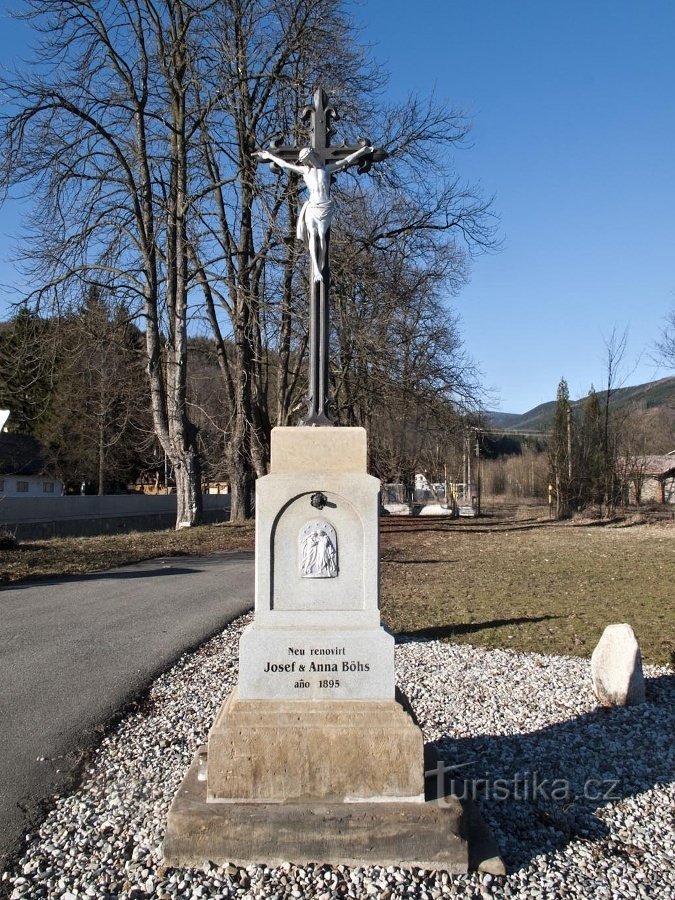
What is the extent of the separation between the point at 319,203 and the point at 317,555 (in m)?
2.22

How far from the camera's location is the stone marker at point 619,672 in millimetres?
5887

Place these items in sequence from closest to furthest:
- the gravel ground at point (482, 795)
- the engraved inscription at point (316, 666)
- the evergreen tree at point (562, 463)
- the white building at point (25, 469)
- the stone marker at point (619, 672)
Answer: the gravel ground at point (482, 795)
the engraved inscription at point (316, 666)
the stone marker at point (619, 672)
the evergreen tree at point (562, 463)
the white building at point (25, 469)

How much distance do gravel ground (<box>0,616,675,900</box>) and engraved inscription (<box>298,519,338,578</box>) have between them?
1.45 meters

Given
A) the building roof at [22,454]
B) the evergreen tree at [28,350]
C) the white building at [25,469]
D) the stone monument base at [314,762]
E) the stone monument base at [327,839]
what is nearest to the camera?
the stone monument base at [327,839]

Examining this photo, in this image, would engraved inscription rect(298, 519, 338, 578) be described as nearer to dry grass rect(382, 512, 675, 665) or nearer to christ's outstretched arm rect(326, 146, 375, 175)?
christ's outstretched arm rect(326, 146, 375, 175)

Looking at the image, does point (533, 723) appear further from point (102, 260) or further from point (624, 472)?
point (624, 472)

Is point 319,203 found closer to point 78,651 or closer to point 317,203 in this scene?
point 317,203

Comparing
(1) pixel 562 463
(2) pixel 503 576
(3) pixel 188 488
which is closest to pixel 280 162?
(2) pixel 503 576

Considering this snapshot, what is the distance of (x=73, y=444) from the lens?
4116 centimetres

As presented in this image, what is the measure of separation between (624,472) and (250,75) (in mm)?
23437

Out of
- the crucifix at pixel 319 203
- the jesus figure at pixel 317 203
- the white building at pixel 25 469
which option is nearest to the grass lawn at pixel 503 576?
the crucifix at pixel 319 203

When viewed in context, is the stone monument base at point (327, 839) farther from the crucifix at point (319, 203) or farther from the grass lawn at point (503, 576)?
the grass lawn at point (503, 576)

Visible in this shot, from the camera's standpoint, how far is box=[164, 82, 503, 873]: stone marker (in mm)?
3424

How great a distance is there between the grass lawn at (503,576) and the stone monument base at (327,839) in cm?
456
